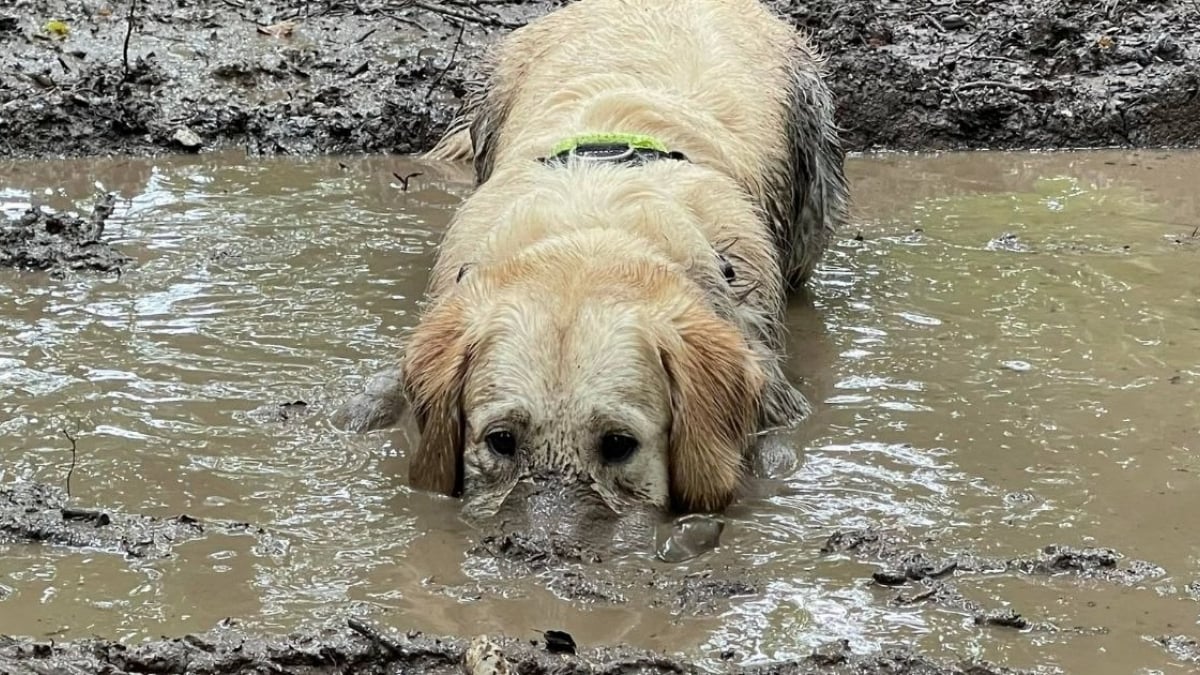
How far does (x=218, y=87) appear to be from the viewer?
909 cm

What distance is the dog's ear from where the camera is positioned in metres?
4.38

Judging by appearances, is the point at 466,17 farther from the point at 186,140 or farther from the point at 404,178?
the point at 186,140

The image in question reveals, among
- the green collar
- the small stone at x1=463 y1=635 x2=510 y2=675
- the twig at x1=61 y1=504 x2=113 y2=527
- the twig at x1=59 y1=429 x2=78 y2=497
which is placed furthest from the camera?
the green collar

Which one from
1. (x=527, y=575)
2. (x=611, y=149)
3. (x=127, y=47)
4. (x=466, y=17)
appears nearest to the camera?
(x=527, y=575)

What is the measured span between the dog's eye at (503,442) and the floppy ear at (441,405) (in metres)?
0.18

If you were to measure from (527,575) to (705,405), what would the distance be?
87cm

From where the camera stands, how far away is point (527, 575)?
3.85m

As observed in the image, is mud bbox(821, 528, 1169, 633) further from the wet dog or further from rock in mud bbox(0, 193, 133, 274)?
rock in mud bbox(0, 193, 133, 274)

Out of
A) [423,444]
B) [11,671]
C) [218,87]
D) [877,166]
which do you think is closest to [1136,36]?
[877,166]

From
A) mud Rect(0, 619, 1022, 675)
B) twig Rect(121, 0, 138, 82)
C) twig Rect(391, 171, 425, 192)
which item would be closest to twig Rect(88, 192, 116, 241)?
twig Rect(391, 171, 425, 192)

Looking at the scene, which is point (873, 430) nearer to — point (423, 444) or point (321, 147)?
point (423, 444)

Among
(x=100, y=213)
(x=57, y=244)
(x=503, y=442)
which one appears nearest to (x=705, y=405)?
(x=503, y=442)

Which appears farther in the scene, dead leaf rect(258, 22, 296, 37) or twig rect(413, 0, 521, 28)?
twig rect(413, 0, 521, 28)

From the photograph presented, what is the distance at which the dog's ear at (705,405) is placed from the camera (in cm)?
438
